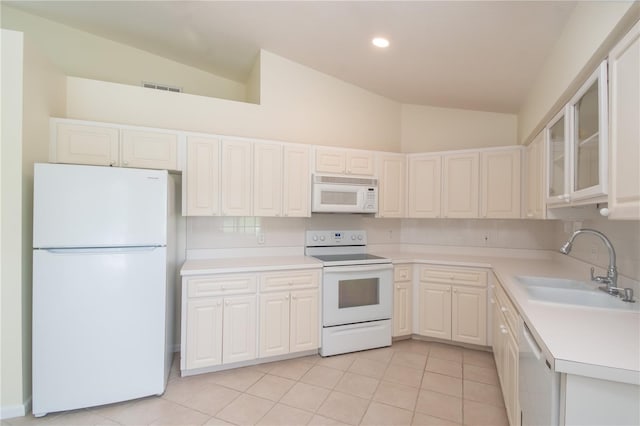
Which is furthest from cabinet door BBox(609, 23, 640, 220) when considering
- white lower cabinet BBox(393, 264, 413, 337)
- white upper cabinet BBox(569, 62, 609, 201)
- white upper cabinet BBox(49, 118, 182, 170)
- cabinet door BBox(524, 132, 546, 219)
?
white upper cabinet BBox(49, 118, 182, 170)

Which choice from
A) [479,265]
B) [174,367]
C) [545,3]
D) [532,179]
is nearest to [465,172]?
[532,179]

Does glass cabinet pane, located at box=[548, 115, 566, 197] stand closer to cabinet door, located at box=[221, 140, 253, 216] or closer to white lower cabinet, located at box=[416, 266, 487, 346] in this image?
white lower cabinet, located at box=[416, 266, 487, 346]

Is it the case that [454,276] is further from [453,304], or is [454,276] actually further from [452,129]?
[452,129]

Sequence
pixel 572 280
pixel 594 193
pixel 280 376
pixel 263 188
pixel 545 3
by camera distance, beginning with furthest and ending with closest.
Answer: pixel 263 188 → pixel 280 376 → pixel 572 280 → pixel 545 3 → pixel 594 193

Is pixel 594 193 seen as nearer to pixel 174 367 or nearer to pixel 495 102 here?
pixel 495 102

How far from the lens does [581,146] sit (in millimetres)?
1825

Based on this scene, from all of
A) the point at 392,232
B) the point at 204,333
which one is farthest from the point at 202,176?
the point at 392,232

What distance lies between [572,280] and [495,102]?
2.06 metres

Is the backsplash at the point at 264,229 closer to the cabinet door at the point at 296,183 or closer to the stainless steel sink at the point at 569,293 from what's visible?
the cabinet door at the point at 296,183

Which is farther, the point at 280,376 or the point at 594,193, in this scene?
the point at 280,376

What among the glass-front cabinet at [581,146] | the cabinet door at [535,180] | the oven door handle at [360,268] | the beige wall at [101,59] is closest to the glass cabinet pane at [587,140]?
the glass-front cabinet at [581,146]

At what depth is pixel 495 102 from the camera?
3.42 m

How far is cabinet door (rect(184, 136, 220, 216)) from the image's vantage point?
2812 mm

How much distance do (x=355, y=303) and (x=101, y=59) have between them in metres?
3.59
